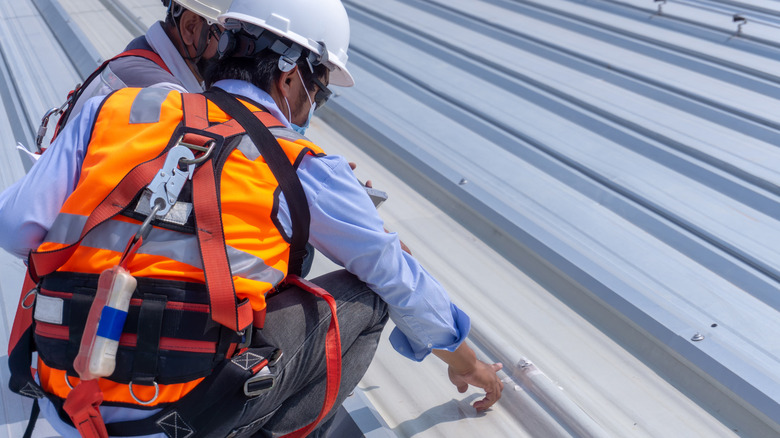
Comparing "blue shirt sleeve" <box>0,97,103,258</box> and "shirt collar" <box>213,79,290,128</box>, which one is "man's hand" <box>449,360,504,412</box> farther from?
"blue shirt sleeve" <box>0,97,103,258</box>

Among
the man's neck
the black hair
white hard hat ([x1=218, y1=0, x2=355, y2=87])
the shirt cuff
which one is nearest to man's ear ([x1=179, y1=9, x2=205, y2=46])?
the man's neck

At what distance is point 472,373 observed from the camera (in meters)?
1.74

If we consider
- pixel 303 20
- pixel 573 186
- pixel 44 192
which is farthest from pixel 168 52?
pixel 573 186

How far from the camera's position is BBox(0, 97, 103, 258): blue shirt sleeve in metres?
1.23

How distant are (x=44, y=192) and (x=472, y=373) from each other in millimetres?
1108

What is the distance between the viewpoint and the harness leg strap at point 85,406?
116 centimetres

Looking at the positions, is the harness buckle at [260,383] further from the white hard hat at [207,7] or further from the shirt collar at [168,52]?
the white hard hat at [207,7]

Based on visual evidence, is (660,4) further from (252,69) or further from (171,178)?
(171,178)

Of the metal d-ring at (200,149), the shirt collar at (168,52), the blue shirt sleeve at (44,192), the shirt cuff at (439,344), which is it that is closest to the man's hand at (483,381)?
the shirt cuff at (439,344)

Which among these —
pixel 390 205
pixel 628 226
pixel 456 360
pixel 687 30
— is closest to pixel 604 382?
pixel 456 360

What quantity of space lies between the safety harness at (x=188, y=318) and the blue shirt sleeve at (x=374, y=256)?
49 millimetres

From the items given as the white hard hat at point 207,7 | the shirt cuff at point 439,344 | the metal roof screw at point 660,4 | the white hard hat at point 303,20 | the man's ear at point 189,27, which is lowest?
the shirt cuff at point 439,344

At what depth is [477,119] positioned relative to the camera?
311 centimetres

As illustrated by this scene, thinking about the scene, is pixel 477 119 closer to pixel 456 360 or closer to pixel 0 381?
pixel 456 360
